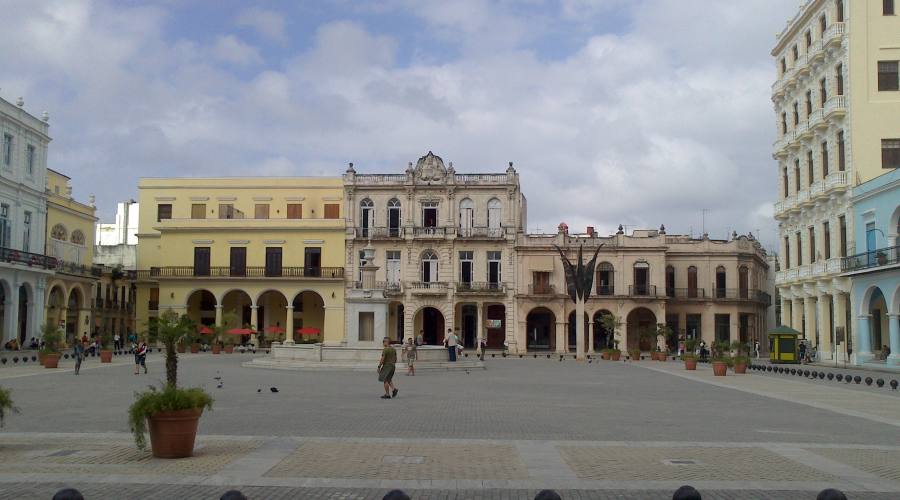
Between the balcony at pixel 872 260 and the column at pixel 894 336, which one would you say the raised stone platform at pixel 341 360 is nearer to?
the column at pixel 894 336

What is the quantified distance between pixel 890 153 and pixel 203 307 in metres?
47.9

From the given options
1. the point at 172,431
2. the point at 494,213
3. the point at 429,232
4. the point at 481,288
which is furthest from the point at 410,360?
the point at 494,213

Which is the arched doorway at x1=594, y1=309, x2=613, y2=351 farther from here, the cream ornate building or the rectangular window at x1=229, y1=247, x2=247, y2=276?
the rectangular window at x1=229, y1=247, x2=247, y2=276

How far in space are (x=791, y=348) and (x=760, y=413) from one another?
25062 millimetres

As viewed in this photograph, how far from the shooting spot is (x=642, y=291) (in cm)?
5931

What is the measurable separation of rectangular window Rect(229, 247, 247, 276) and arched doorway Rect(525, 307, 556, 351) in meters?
21.9

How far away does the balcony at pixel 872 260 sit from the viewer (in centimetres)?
3466

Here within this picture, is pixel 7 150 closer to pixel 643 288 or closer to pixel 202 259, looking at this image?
pixel 202 259

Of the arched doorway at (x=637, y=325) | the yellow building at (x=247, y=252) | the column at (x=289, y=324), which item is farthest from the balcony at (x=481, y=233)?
the column at (x=289, y=324)

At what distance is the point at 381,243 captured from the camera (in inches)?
2368

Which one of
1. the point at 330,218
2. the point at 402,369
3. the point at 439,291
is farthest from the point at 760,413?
the point at 330,218

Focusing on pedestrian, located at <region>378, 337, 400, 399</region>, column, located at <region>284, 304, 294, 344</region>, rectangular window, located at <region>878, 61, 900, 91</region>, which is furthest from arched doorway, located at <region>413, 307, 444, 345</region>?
pedestrian, located at <region>378, 337, 400, 399</region>

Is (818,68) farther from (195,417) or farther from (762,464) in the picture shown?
(195,417)

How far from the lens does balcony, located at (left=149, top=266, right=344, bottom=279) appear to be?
60.1 m
